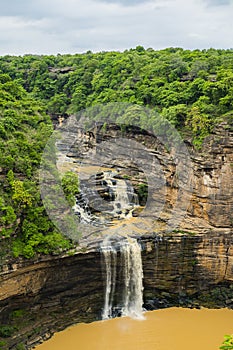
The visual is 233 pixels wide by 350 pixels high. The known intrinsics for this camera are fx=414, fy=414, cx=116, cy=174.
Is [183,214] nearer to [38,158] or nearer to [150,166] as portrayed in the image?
[150,166]

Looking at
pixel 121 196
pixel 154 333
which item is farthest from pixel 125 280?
pixel 121 196

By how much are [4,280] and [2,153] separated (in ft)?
14.0

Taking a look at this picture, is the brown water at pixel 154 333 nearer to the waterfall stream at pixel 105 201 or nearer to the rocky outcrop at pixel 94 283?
the rocky outcrop at pixel 94 283

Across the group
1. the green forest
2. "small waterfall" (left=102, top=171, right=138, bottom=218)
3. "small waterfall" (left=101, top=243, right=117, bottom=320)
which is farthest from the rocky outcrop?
"small waterfall" (left=102, top=171, right=138, bottom=218)

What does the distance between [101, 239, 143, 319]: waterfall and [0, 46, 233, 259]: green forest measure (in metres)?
2.10

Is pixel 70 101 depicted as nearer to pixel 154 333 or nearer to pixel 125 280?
pixel 125 280

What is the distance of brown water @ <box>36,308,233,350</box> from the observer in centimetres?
1344

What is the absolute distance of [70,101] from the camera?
29.4 meters

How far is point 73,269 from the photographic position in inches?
575

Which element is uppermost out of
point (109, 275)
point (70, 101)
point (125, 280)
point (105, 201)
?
point (70, 101)

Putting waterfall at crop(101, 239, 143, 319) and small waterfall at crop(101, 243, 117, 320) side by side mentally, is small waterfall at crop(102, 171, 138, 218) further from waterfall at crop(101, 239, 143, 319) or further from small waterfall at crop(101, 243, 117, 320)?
small waterfall at crop(101, 243, 117, 320)

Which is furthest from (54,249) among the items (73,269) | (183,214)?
(183,214)

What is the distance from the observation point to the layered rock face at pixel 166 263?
13.8m

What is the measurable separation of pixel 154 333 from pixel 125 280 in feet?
7.64
